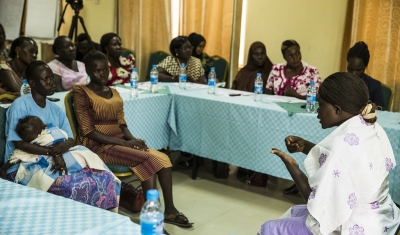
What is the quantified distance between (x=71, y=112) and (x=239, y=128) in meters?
1.37

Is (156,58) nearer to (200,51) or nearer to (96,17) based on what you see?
(200,51)

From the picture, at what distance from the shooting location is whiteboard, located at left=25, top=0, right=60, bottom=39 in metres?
6.15

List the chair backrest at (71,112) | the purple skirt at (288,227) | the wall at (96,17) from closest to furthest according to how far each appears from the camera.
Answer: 1. the purple skirt at (288,227)
2. the chair backrest at (71,112)
3. the wall at (96,17)

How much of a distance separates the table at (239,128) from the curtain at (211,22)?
159 cm

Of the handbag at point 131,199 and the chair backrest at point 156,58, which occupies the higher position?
the chair backrest at point 156,58

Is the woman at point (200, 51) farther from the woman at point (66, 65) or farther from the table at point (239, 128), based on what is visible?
the woman at point (66, 65)

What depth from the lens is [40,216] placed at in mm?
1826

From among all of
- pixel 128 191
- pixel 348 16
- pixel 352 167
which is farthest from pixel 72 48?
pixel 352 167

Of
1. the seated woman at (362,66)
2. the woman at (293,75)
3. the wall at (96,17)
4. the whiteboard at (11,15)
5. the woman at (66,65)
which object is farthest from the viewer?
the wall at (96,17)

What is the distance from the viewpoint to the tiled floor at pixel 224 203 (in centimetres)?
352

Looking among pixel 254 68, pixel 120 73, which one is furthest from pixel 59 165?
pixel 254 68

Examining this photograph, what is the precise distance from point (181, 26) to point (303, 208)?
436cm

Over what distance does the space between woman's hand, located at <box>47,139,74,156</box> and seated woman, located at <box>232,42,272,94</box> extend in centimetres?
240

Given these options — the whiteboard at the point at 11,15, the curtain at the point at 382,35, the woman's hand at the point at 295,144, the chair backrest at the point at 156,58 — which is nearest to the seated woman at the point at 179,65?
the chair backrest at the point at 156,58
